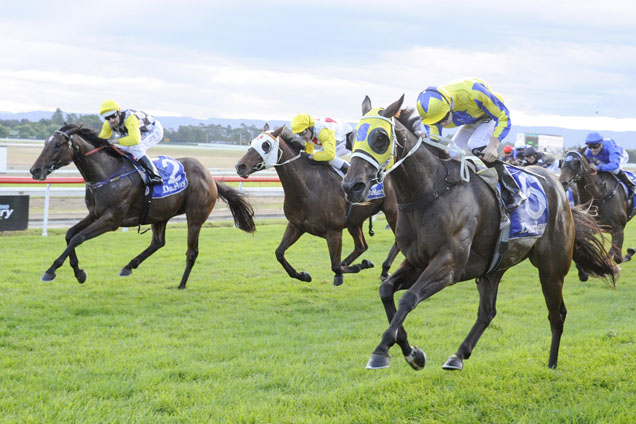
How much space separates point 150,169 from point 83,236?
43.8 inches

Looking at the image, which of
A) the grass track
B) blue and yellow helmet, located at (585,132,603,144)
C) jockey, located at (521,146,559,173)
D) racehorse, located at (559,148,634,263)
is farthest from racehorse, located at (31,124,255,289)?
jockey, located at (521,146,559,173)

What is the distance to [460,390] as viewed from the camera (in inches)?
154

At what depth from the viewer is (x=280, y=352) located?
4762 millimetres

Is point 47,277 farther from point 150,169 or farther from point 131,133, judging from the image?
point 131,133

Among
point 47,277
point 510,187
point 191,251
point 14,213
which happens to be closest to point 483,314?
point 510,187

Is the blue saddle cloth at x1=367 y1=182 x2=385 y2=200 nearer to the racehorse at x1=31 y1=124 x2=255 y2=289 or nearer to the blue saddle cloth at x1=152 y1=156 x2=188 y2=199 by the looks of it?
the racehorse at x1=31 y1=124 x2=255 y2=289

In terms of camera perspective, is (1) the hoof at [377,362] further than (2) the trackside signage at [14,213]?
No

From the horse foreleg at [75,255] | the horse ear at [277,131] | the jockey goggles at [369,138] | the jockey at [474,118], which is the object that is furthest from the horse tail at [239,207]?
the jockey goggles at [369,138]

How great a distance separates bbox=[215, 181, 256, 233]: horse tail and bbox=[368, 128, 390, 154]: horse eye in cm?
501

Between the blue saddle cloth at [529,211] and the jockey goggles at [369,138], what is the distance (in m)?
0.99

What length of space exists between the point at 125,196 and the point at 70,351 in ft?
9.28

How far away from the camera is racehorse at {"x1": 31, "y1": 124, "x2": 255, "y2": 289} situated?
22.7ft

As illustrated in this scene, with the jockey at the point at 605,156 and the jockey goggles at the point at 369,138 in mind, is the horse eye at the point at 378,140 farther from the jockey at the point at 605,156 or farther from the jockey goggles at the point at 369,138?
the jockey at the point at 605,156

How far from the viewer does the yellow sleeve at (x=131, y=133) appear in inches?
287
